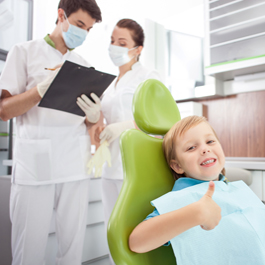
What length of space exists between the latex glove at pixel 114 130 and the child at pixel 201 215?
0.48 m

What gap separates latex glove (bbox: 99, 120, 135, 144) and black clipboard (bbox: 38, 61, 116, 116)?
0.52 ft

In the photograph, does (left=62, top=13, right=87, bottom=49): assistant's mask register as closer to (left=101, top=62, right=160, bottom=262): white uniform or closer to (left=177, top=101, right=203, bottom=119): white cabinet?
(left=101, top=62, right=160, bottom=262): white uniform

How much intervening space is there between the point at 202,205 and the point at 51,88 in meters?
0.72

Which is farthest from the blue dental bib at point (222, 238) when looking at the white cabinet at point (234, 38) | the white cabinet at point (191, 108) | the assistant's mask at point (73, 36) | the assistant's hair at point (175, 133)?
the white cabinet at point (191, 108)

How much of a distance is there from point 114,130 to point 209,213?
0.74m

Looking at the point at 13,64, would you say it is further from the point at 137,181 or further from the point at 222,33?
the point at 222,33

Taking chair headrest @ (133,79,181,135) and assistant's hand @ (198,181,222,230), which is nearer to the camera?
assistant's hand @ (198,181,222,230)

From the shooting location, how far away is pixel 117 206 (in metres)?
0.74

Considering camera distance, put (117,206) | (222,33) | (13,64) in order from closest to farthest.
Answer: (117,206) → (13,64) → (222,33)

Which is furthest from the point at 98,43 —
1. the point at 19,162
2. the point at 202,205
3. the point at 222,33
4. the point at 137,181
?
the point at 202,205

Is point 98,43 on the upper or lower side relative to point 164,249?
upper

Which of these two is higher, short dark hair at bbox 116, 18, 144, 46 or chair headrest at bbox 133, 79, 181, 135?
short dark hair at bbox 116, 18, 144, 46

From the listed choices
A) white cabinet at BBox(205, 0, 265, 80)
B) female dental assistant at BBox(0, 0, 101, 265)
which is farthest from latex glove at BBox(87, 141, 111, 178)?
white cabinet at BBox(205, 0, 265, 80)

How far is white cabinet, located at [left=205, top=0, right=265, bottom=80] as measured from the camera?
1972mm
